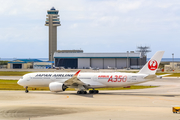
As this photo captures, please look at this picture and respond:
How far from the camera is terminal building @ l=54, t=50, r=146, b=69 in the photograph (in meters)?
147

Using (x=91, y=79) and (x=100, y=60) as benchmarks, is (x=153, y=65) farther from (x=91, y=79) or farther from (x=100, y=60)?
(x=100, y=60)

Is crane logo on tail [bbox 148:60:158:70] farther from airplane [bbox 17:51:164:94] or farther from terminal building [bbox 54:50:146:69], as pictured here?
terminal building [bbox 54:50:146:69]

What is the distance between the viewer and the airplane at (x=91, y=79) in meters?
40.8

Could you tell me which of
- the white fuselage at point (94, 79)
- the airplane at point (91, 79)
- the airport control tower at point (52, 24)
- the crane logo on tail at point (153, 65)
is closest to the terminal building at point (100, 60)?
the airport control tower at point (52, 24)

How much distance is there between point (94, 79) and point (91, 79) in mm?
499

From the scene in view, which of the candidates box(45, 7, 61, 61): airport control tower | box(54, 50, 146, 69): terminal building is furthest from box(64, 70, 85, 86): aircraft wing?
box(45, 7, 61, 61): airport control tower

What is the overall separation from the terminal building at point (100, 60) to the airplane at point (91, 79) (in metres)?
104

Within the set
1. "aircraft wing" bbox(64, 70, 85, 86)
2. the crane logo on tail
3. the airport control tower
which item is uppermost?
the airport control tower

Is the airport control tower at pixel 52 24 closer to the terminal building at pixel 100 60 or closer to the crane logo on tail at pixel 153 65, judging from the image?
the terminal building at pixel 100 60

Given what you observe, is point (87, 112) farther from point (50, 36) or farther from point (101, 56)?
point (50, 36)

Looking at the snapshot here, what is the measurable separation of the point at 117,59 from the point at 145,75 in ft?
351

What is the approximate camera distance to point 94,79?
4300 cm

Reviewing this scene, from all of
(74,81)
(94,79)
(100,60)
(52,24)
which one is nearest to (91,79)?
(94,79)

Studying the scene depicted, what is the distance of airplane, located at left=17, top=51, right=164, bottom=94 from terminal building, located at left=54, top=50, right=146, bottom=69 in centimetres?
10354
